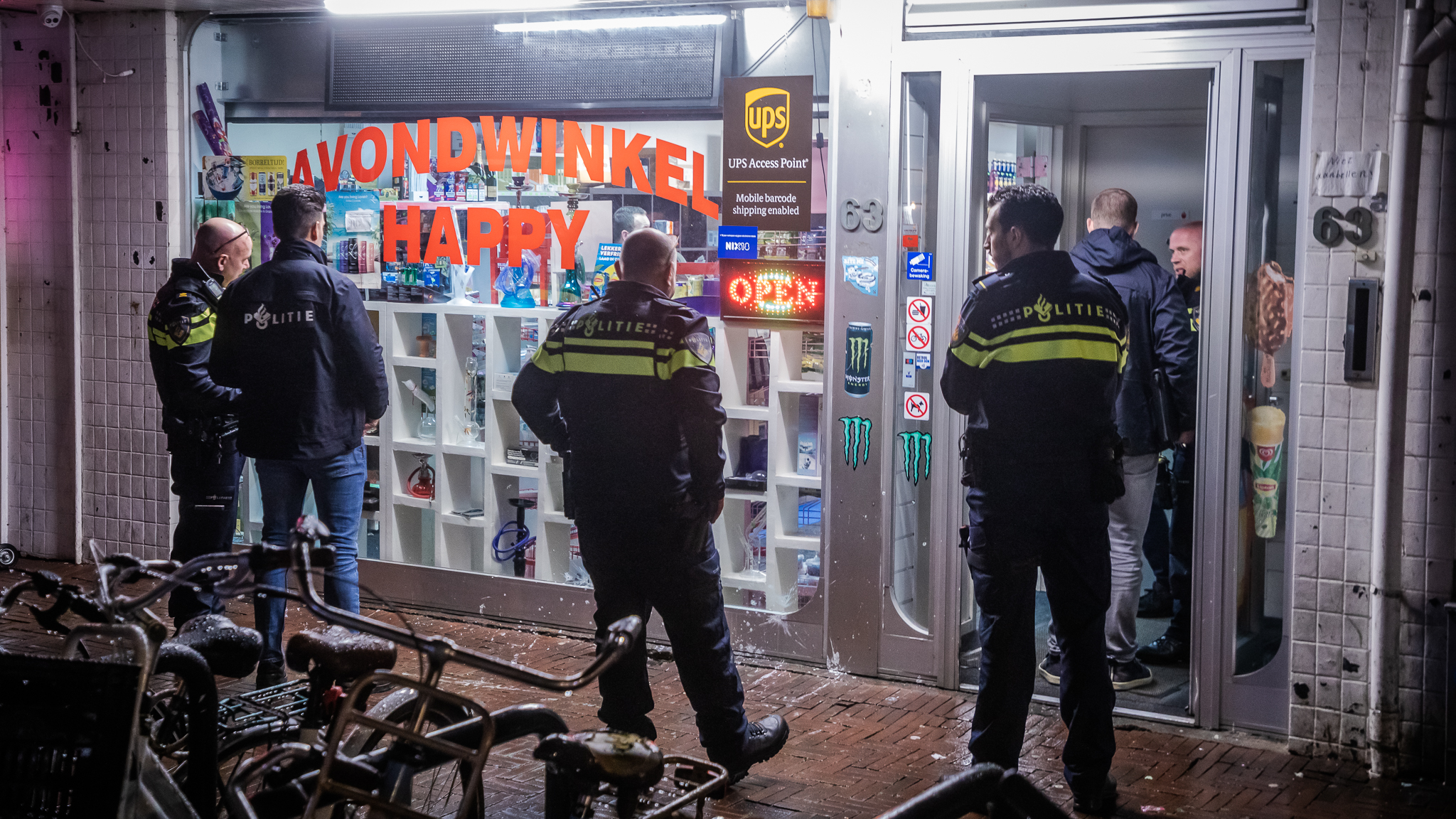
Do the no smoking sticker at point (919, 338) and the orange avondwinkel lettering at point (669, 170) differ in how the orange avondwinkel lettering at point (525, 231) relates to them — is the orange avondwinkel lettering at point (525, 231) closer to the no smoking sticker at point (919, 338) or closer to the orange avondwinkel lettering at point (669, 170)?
the orange avondwinkel lettering at point (669, 170)

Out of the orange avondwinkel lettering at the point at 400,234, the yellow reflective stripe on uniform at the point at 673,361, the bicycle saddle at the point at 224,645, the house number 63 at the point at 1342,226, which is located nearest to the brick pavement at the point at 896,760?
the bicycle saddle at the point at 224,645

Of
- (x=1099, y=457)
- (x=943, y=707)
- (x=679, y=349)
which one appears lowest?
(x=943, y=707)

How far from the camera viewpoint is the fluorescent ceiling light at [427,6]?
6.38 m

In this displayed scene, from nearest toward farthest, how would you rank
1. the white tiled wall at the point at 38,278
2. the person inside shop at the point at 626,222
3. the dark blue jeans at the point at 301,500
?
the dark blue jeans at the point at 301,500, the person inside shop at the point at 626,222, the white tiled wall at the point at 38,278

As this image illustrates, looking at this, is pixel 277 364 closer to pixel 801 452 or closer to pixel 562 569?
pixel 562 569

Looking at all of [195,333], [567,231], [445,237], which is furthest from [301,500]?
[567,231]

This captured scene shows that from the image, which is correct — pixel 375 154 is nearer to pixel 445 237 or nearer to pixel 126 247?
pixel 445 237

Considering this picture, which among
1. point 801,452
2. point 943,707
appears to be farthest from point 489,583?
point 943,707

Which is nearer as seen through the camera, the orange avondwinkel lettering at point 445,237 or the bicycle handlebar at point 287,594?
the bicycle handlebar at point 287,594

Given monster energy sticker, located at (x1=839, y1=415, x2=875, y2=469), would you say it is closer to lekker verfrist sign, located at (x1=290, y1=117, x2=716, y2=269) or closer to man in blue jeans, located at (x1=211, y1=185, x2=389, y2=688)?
lekker verfrist sign, located at (x1=290, y1=117, x2=716, y2=269)

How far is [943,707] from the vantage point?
5.65 m

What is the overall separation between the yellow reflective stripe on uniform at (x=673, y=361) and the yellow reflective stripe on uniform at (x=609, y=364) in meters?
0.03

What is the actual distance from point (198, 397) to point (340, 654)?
9.46ft

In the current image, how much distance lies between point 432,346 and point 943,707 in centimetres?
332
